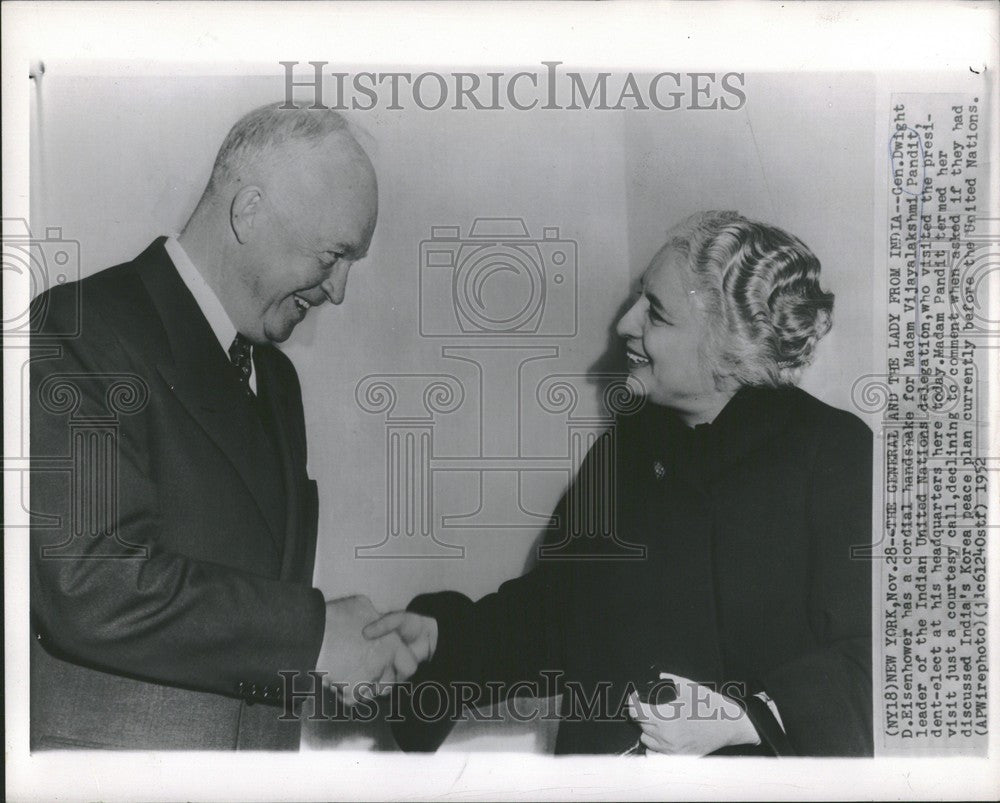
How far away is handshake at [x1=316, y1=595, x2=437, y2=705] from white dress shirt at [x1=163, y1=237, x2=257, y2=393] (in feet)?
1.90

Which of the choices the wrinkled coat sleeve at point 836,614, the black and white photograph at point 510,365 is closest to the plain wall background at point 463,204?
the black and white photograph at point 510,365

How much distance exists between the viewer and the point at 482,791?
204 centimetres

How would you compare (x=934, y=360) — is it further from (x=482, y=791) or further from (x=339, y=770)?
(x=339, y=770)

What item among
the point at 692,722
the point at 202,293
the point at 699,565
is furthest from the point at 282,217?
the point at 692,722

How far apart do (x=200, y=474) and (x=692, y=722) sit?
1.10m

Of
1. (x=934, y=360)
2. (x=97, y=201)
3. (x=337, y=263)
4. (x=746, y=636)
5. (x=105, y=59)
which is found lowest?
(x=746, y=636)

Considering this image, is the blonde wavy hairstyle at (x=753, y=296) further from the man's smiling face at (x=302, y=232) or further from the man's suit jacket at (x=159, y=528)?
the man's suit jacket at (x=159, y=528)

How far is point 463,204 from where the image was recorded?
202cm

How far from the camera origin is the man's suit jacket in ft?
6.34

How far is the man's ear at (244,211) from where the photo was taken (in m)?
1.97

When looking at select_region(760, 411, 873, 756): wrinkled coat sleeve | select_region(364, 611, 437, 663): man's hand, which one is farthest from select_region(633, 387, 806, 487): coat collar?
select_region(364, 611, 437, 663): man's hand

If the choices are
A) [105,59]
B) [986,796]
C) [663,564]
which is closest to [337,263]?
[105,59]

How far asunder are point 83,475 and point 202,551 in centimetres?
29

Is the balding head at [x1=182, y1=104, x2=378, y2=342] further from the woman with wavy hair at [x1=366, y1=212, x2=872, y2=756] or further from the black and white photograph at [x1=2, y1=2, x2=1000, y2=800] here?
the woman with wavy hair at [x1=366, y1=212, x2=872, y2=756]
